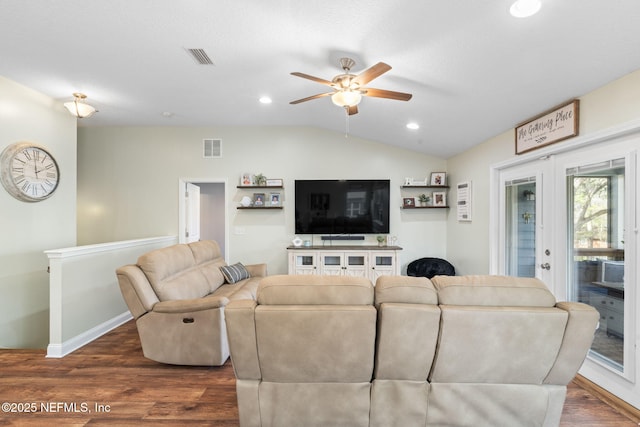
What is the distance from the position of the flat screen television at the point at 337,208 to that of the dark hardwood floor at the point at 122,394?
278 cm

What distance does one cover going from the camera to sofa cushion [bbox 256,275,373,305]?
5.65 feet

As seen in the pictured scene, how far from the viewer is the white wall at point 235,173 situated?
5.24 m

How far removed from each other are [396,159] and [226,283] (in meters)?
3.39

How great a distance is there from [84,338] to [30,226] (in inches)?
60.8

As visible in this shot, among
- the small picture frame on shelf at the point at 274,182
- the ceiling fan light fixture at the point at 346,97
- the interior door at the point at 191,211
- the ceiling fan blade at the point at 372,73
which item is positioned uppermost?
the ceiling fan blade at the point at 372,73

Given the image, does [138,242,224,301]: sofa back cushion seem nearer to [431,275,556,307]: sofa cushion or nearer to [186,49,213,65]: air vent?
[186,49,213,65]: air vent

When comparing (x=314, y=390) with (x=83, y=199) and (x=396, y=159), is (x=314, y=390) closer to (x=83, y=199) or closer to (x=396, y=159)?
(x=396, y=159)

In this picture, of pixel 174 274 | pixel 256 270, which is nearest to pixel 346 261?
pixel 256 270

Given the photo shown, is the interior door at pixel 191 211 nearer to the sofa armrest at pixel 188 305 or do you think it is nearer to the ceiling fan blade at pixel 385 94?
the sofa armrest at pixel 188 305

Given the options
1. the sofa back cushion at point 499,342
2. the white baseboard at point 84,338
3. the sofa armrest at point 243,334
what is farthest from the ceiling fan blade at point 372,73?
the white baseboard at point 84,338

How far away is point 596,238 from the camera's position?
2.60 meters

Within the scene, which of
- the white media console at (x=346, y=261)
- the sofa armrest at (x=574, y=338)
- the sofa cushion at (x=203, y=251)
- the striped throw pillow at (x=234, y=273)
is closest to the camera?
the sofa armrest at (x=574, y=338)

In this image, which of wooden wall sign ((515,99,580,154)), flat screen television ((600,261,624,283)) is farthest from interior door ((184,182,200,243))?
flat screen television ((600,261,624,283))

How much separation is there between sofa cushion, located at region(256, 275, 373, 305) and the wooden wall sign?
237 cm
